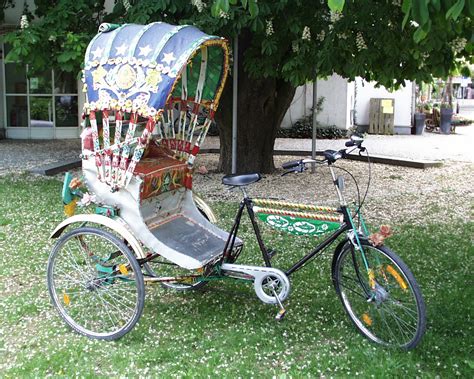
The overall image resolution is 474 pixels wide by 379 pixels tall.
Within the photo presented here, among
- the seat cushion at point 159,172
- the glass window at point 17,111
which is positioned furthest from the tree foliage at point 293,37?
the glass window at point 17,111

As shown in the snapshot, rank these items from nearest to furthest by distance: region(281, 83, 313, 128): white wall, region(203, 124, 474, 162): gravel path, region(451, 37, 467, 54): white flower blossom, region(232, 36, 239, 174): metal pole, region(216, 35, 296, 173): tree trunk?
region(451, 37, 467, 54): white flower blossom < region(232, 36, 239, 174): metal pole < region(216, 35, 296, 173): tree trunk < region(203, 124, 474, 162): gravel path < region(281, 83, 313, 128): white wall

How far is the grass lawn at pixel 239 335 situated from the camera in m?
3.81

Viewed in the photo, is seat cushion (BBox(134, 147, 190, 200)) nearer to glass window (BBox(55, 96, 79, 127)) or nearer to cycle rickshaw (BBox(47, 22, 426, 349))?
cycle rickshaw (BBox(47, 22, 426, 349))

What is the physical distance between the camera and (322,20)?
317 inches

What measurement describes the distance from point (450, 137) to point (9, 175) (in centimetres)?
1461

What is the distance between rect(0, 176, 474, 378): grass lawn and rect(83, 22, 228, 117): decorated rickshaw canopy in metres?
1.60

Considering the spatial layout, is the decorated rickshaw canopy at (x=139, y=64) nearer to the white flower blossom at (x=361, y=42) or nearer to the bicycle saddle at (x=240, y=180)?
the bicycle saddle at (x=240, y=180)

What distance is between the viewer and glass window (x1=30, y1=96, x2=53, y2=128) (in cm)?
1780

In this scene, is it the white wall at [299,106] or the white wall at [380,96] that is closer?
the white wall at [299,106]

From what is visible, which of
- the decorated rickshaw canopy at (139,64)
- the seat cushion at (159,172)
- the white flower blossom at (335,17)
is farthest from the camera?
the white flower blossom at (335,17)

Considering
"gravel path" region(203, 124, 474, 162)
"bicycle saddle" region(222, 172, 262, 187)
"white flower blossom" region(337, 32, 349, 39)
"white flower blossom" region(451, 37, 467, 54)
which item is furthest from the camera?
"gravel path" region(203, 124, 474, 162)

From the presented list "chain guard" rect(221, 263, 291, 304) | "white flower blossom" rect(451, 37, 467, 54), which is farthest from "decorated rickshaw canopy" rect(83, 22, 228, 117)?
"white flower blossom" rect(451, 37, 467, 54)

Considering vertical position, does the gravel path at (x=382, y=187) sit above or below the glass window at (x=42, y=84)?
below

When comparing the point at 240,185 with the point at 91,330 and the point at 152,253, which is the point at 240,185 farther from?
the point at 91,330
